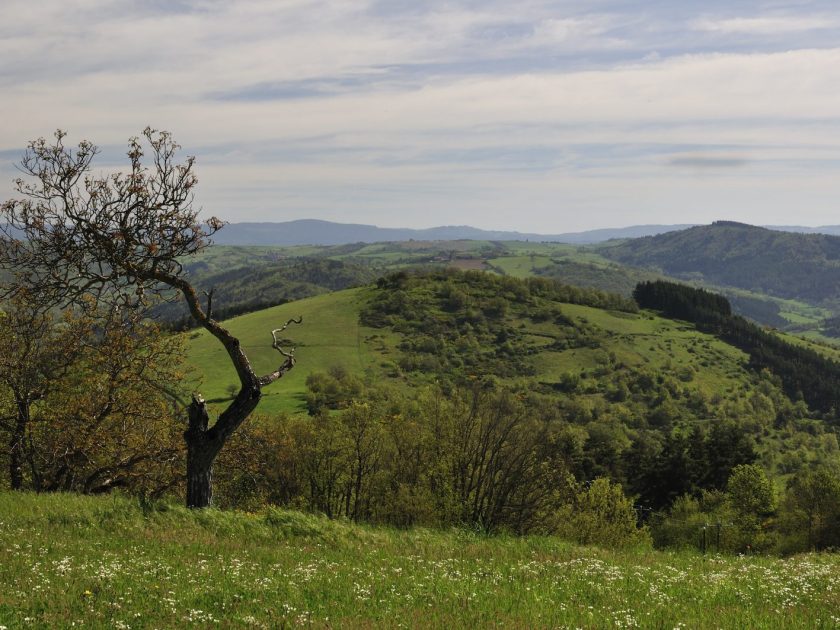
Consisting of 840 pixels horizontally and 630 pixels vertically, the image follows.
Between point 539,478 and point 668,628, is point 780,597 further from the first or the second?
point 539,478

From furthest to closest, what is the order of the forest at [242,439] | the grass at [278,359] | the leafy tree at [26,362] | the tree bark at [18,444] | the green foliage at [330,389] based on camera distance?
the grass at [278,359], the green foliage at [330,389], the tree bark at [18,444], the leafy tree at [26,362], the forest at [242,439]

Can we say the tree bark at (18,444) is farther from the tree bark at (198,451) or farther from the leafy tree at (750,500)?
the leafy tree at (750,500)

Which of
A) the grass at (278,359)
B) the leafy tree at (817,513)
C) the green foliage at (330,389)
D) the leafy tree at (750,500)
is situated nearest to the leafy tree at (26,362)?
the leafy tree at (817,513)

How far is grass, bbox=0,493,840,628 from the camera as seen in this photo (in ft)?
31.1

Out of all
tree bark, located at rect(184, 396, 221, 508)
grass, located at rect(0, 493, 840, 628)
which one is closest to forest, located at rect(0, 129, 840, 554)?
tree bark, located at rect(184, 396, 221, 508)

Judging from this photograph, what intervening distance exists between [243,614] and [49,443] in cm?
2044

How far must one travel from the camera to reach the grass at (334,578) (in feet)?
31.1

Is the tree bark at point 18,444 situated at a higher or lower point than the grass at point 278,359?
higher

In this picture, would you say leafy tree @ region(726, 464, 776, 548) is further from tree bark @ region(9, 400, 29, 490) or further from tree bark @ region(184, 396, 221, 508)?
tree bark @ region(9, 400, 29, 490)

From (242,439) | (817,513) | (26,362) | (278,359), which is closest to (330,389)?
(278,359)

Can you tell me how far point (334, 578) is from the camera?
11.7m

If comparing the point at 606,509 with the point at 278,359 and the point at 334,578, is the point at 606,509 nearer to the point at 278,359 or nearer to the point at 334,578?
the point at 334,578

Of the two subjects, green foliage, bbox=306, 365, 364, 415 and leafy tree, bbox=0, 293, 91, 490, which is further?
green foliage, bbox=306, 365, 364, 415

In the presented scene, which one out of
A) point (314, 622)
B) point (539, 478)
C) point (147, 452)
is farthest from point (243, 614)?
point (539, 478)
